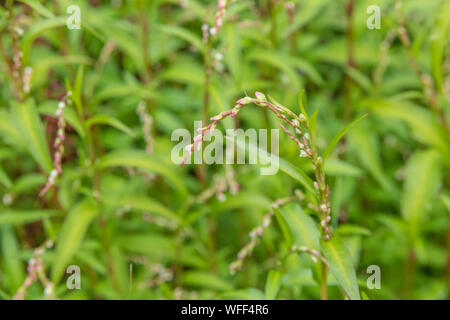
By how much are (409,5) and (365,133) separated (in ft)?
1.82

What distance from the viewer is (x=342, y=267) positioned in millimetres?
1187

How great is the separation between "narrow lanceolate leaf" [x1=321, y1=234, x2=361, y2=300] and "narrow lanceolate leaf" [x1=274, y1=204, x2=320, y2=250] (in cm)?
12

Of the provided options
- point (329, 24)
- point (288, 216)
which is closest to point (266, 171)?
point (288, 216)

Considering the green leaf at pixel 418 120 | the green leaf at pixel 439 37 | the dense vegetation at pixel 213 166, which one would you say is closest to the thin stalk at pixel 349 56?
the dense vegetation at pixel 213 166

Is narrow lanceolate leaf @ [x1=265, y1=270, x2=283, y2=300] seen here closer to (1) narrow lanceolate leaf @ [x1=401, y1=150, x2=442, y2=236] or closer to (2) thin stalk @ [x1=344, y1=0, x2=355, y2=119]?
(1) narrow lanceolate leaf @ [x1=401, y1=150, x2=442, y2=236]

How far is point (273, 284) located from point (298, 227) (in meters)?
0.20

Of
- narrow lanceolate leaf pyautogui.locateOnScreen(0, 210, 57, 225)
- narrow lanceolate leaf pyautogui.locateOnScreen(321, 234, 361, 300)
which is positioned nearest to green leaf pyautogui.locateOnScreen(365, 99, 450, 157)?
narrow lanceolate leaf pyautogui.locateOnScreen(321, 234, 361, 300)

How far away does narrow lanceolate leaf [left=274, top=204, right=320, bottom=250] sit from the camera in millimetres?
1379

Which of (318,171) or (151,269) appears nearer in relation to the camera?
(318,171)

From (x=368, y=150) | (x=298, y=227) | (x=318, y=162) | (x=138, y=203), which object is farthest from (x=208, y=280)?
(x=318, y=162)

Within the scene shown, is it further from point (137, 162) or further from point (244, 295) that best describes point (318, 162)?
point (137, 162)

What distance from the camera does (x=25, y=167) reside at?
2287mm

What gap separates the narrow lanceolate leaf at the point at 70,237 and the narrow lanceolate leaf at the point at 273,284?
0.63m
